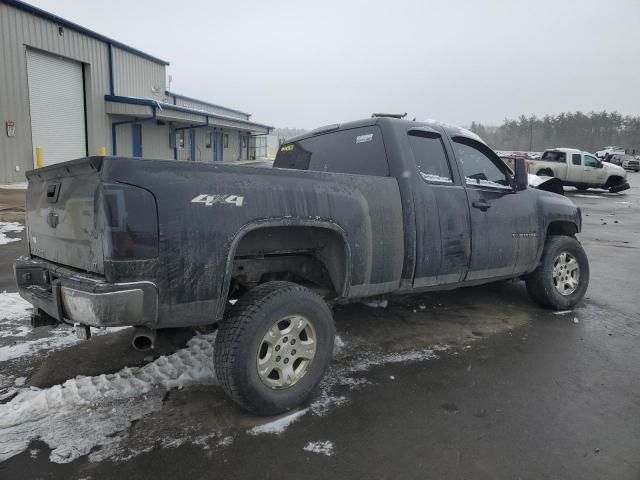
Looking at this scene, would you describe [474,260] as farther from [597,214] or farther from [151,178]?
[597,214]

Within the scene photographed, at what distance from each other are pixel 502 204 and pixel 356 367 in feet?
6.99

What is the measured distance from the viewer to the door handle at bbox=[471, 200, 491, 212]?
414 centimetres

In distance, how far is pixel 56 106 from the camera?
1947cm

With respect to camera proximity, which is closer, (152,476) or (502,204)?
(152,476)

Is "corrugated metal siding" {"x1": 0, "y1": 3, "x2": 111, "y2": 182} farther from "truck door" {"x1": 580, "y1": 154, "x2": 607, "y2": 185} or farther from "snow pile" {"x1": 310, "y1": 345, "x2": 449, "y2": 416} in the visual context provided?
"truck door" {"x1": 580, "y1": 154, "x2": 607, "y2": 185}

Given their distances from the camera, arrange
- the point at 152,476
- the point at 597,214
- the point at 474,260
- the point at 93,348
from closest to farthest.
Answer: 1. the point at 152,476
2. the point at 93,348
3. the point at 474,260
4. the point at 597,214

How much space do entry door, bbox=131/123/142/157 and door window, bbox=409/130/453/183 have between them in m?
23.4

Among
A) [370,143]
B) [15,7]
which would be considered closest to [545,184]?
[370,143]

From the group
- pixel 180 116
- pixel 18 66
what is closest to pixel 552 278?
pixel 18 66

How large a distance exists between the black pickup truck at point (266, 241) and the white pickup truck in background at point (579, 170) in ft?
64.4

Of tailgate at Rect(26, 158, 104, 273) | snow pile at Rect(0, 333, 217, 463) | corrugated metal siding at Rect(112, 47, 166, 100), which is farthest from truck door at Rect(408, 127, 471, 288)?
corrugated metal siding at Rect(112, 47, 166, 100)

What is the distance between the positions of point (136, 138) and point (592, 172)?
75.5 feet

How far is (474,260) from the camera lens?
13.5ft

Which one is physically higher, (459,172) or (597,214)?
(459,172)
